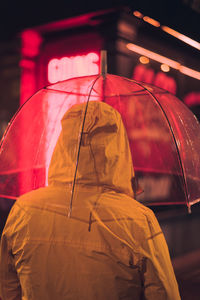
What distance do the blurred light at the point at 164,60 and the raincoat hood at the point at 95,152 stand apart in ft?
14.6

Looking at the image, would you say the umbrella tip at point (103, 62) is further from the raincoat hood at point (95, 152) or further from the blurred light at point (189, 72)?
the blurred light at point (189, 72)

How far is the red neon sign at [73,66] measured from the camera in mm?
5672

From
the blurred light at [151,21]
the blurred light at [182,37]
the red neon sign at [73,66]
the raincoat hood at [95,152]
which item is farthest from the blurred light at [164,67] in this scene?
the raincoat hood at [95,152]

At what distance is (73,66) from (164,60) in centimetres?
196

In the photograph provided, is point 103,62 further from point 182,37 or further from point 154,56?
point 182,37

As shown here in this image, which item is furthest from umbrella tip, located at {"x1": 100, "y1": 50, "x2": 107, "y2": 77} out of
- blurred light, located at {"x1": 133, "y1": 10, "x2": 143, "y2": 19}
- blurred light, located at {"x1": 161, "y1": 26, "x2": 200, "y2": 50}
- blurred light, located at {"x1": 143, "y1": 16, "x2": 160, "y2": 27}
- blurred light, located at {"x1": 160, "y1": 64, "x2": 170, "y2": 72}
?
blurred light, located at {"x1": 160, "y1": 64, "x2": 170, "y2": 72}

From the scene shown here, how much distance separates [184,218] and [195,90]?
2939mm

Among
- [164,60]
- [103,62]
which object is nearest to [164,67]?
[164,60]

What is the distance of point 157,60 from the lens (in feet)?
22.2

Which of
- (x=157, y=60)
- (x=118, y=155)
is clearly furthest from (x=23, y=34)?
(x=118, y=155)

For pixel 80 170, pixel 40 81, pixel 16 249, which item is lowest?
pixel 16 249

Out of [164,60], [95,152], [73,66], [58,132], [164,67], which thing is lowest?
[95,152]

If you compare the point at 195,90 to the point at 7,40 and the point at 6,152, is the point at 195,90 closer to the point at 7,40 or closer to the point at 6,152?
the point at 7,40

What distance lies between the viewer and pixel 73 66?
5.89 meters
